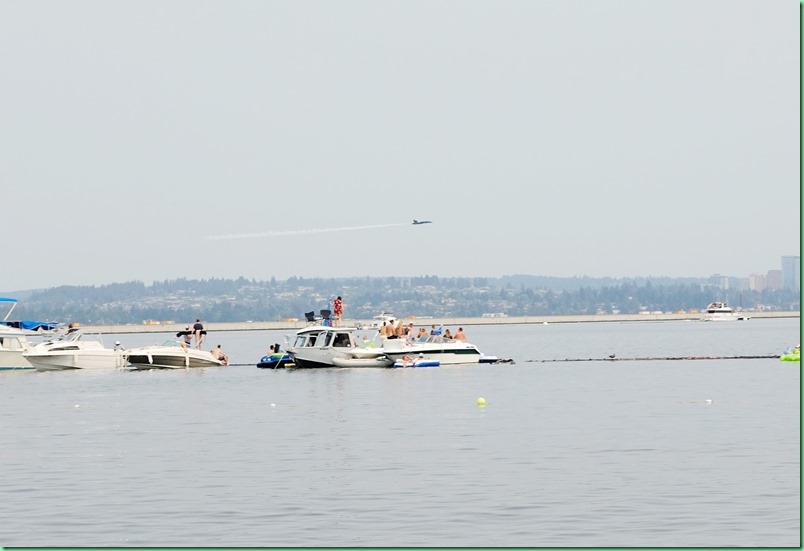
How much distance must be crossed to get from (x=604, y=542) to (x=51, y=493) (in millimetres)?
12335

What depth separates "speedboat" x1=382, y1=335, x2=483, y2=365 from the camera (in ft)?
261

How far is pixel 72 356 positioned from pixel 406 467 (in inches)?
2125

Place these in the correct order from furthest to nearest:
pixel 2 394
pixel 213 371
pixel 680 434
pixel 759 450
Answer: pixel 213 371 < pixel 2 394 < pixel 680 434 < pixel 759 450

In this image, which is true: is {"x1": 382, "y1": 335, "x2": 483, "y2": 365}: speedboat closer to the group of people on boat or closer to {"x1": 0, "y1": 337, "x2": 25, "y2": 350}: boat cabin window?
the group of people on boat

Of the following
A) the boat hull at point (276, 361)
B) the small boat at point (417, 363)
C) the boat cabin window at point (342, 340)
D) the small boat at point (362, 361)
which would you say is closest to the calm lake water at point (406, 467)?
the small boat at point (417, 363)

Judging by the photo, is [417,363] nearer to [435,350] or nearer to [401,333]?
[435,350]

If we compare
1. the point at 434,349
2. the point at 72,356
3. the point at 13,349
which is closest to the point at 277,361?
the point at 434,349

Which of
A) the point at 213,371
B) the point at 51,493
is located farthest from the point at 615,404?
the point at 213,371

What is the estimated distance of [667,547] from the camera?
2322 cm

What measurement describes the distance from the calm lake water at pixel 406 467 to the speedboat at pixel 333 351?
16.4 m

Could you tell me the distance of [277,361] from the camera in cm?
8544

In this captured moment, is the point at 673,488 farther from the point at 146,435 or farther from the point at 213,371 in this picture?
the point at 213,371

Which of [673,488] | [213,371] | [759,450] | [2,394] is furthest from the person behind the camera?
[213,371]

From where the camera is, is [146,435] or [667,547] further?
[146,435]
